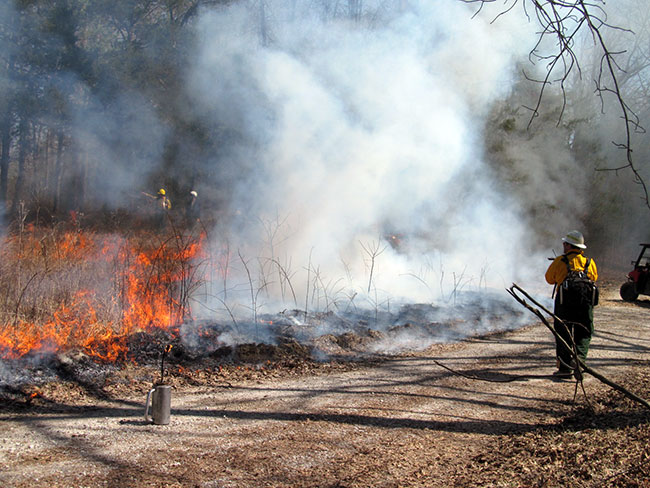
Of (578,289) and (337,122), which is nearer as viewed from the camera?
(578,289)

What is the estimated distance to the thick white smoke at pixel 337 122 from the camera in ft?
39.5

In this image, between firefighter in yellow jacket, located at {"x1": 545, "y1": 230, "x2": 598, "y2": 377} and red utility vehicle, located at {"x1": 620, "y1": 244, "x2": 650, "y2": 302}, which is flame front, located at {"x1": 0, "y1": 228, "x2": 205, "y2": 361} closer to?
firefighter in yellow jacket, located at {"x1": 545, "y1": 230, "x2": 598, "y2": 377}

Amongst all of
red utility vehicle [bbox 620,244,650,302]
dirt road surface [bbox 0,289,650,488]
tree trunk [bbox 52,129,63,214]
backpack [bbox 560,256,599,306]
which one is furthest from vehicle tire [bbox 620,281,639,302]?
tree trunk [bbox 52,129,63,214]

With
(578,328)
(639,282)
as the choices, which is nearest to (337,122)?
(578,328)

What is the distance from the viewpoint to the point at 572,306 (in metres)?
6.53

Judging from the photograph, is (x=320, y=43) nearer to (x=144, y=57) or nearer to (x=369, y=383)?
(x=144, y=57)

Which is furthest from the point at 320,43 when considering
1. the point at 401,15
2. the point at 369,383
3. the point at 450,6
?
the point at 369,383

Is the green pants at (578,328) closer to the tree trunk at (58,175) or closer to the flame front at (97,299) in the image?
the flame front at (97,299)

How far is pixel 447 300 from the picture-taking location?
11.9 m

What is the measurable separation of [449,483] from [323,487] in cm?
83

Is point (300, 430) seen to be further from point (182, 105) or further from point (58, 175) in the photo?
point (58, 175)

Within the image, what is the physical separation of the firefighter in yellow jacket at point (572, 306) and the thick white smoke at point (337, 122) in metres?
4.72

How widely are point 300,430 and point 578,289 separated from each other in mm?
4034

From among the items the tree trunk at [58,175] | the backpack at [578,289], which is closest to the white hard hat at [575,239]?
the backpack at [578,289]
